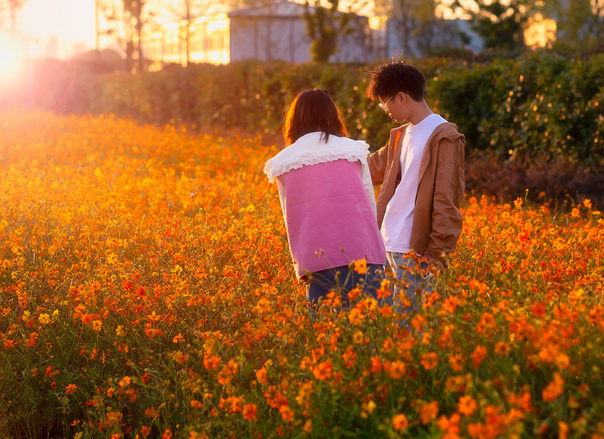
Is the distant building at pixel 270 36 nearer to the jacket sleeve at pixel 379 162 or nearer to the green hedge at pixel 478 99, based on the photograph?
the green hedge at pixel 478 99

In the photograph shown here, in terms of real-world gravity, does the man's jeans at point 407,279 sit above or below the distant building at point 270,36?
below

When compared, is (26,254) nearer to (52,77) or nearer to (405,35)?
(52,77)

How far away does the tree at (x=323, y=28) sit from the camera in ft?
126

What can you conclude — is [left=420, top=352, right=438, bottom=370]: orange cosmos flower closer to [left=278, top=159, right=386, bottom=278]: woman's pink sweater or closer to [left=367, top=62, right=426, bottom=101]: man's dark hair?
[left=278, top=159, right=386, bottom=278]: woman's pink sweater

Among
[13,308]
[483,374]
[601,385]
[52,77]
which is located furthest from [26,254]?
[52,77]

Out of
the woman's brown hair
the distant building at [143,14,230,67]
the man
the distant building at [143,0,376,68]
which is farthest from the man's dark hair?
the distant building at [143,0,376,68]

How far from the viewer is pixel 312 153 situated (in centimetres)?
353

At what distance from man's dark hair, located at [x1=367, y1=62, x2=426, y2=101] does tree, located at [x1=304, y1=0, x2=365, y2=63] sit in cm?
3501

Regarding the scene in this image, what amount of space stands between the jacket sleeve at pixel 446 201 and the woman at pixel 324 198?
0.33 meters

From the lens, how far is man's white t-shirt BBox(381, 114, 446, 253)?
3.57 m

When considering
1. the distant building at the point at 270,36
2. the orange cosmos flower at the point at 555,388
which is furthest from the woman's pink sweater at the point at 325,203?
the distant building at the point at 270,36

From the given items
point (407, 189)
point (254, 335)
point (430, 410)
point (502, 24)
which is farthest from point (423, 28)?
point (430, 410)

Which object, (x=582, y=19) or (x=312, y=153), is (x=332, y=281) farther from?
(x=582, y=19)

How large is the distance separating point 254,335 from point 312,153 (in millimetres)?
1018
